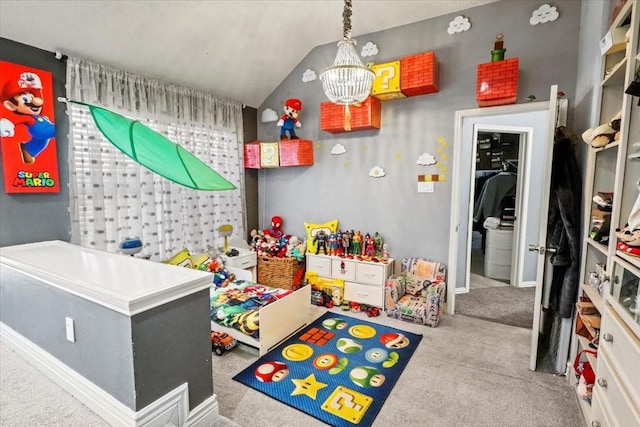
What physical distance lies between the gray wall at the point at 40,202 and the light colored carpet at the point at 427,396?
0.80m

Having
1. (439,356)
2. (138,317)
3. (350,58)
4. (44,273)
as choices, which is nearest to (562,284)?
(439,356)

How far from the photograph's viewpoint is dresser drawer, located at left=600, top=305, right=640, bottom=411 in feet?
3.59

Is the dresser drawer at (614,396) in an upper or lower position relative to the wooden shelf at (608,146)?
lower

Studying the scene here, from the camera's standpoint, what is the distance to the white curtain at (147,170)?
2.58 metres

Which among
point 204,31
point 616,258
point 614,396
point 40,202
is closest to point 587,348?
point 614,396

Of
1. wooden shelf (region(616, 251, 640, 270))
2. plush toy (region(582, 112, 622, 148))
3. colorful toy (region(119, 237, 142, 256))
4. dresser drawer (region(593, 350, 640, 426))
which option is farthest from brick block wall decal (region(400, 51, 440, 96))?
colorful toy (region(119, 237, 142, 256))

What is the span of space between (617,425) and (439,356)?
121 centimetres

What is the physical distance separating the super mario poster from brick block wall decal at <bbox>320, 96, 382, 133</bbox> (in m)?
2.32

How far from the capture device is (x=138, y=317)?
131 cm

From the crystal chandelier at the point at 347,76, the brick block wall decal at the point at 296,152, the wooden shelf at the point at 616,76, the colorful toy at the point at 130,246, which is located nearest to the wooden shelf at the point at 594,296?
the wooden shelf at the point at 616,76

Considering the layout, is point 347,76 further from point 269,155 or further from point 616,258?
point 269,155

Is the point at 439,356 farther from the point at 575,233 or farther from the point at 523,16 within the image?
the point at 523,16

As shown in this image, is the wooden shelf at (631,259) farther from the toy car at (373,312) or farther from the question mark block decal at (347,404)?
the toy car at (373,312)

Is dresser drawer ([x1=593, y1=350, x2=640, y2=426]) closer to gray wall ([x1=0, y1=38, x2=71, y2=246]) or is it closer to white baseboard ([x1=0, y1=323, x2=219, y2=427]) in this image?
white baseboard ([x1=0, y1=323, x2=219, y2=427])
